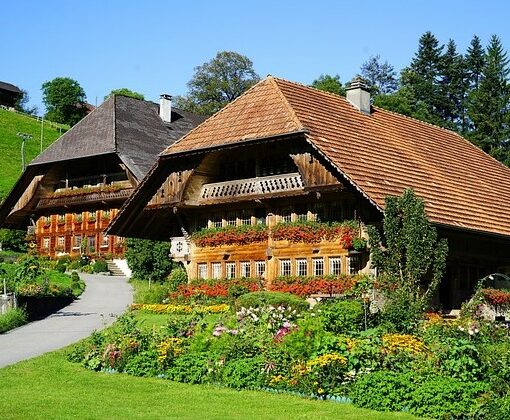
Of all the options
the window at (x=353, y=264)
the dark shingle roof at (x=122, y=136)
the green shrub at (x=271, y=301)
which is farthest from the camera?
the dark shingle roof at (x=122, y=136)

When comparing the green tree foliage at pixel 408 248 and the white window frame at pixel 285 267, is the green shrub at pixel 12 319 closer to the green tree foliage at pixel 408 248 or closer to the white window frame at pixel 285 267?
the white window frame at pixel 285 267

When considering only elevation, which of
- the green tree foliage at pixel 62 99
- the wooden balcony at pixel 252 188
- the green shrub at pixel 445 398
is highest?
the green tree foliage at pixel 62 99

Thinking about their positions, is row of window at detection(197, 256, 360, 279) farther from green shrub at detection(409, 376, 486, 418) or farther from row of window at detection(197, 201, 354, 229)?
green shrub at detection(409, 376, 486, 418)

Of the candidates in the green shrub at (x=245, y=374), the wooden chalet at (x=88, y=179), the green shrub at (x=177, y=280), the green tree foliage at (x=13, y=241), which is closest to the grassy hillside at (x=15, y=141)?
the green tree foliage at (x=13, y=241)

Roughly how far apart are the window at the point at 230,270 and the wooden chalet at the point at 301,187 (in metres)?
0.05

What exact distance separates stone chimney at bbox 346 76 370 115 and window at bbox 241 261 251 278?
8.10 m

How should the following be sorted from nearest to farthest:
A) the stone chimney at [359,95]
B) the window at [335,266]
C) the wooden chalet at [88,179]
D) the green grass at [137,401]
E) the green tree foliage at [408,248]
→ 1. the green grass at [137,401]
2. the green tree foliage at [408,248]
3. the window at [335,266]
4. the stone chimney at [359,95]
5. the wooden chalet at [88,179]

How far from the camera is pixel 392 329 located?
58.2ft

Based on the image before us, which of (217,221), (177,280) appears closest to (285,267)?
(217,221)

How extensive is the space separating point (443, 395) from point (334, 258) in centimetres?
1728

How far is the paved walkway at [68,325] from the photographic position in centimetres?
2176

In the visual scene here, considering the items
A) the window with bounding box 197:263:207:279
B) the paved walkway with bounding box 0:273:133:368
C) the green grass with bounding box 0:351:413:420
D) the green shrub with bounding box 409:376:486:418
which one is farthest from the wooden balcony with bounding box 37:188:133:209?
the green shrub with bounding box 409:376:486:418

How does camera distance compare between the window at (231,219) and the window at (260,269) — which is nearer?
the window at (260,269)

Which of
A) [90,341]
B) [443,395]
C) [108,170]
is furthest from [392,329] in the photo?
[108,170]
